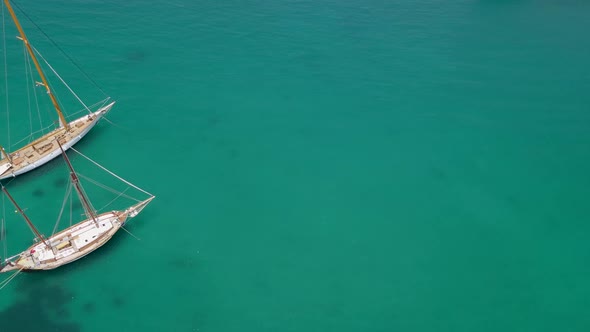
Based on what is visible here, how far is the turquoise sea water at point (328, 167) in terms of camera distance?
60969 millimetres

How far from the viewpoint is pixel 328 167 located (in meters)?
79.7

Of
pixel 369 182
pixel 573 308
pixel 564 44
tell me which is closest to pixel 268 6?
pixel 369 182

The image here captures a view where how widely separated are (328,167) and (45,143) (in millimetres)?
53280

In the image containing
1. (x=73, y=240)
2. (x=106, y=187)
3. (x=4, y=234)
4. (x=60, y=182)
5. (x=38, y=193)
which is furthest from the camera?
(x=106, y=187)

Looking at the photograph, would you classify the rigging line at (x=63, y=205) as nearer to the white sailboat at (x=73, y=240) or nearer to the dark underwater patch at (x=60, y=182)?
the dark underwater patch at (x=60, y=182)

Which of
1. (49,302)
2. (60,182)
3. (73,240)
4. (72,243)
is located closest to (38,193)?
(60,182)

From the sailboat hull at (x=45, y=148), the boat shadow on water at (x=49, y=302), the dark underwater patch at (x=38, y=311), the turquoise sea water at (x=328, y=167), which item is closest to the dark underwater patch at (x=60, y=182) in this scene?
the turquoise sea water at (x=328, y=167)

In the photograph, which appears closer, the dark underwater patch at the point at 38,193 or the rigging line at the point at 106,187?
the dark underwater patch at the point at 38,193

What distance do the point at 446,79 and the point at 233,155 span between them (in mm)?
54722

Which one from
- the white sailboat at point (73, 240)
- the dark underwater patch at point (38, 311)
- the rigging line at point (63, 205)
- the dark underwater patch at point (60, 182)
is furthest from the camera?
the dark underwater patch at point (60, 182)

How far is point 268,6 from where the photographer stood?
120 metres

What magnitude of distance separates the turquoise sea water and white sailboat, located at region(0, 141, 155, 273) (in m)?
2.88

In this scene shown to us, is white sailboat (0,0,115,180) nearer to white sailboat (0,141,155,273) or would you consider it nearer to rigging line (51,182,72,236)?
rigging line (51,182,72,236)

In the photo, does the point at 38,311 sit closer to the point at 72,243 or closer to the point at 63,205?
the point at 72,243
